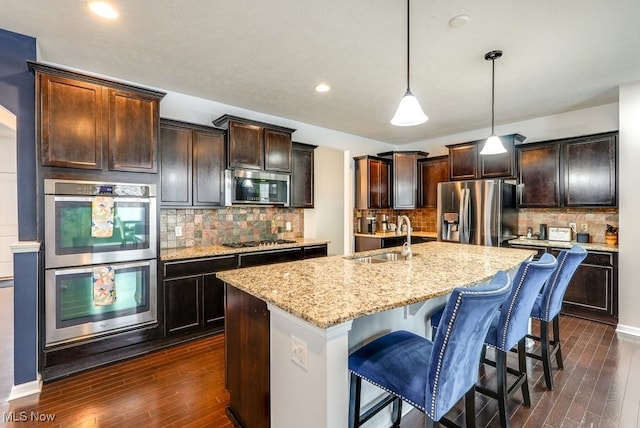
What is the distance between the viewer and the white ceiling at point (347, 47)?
204cm

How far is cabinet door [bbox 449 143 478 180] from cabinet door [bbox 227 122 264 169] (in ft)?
10.7

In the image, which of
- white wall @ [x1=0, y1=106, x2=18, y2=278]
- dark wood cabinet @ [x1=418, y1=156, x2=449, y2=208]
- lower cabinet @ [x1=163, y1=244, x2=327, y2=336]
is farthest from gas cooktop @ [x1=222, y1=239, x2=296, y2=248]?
white wall @ [x1=0, y1=106, x2=18, y2=278]

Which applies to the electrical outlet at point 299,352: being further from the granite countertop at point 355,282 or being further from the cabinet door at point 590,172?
the cabinet door at point 590,172

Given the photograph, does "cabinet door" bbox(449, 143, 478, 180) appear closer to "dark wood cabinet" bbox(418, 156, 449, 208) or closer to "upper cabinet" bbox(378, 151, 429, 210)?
"dark wood cabinet" bbox(418, 156, 449, 208)

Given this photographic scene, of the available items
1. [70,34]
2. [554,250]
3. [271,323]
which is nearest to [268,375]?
[271,323]

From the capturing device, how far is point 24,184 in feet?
7.79

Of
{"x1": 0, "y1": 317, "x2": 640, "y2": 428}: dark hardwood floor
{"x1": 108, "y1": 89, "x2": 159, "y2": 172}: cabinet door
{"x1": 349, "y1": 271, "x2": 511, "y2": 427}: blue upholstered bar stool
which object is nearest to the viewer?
{"x1": 349, "y1": 271, "x2": 511, "y2": 427}: blue upholstered bar stool

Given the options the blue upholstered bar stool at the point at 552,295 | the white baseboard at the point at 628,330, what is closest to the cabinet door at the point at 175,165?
the blue upholstered bar stool at the point at 552,295

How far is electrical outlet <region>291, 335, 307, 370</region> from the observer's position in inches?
51.5

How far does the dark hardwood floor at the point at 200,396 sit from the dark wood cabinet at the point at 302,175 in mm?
2300

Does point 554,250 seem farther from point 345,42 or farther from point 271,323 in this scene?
point 271,323

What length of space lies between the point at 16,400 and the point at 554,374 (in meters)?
4.16

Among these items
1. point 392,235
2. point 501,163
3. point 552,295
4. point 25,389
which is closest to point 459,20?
point 552,295

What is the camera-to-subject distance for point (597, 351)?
2.91 meters
